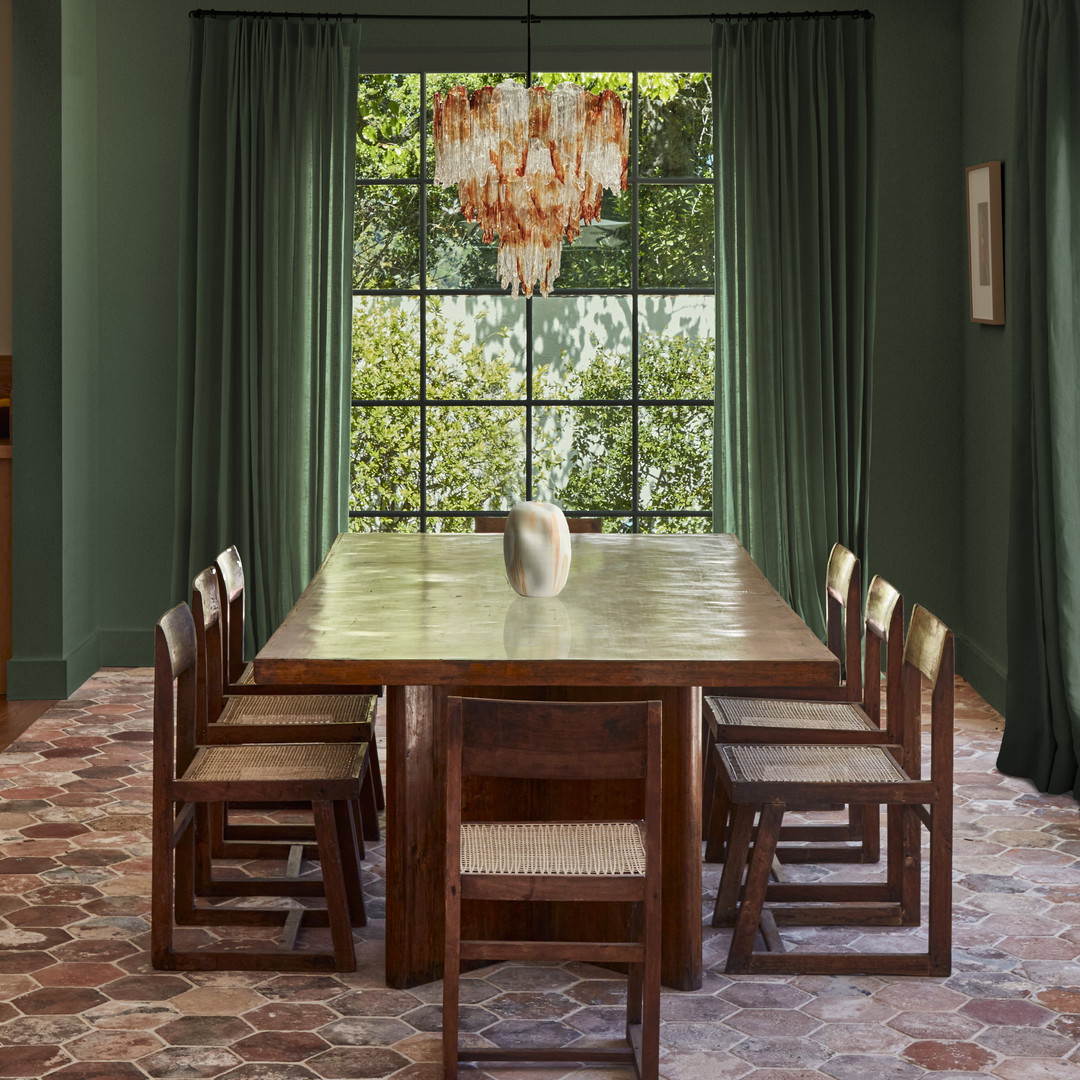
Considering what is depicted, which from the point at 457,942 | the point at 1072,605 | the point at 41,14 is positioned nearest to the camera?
the point at 457,942

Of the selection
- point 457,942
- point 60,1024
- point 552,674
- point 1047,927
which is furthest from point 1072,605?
point 60,1024

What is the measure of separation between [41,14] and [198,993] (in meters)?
4.19

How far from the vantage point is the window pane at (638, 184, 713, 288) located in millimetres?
6895

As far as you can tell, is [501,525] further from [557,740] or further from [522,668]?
[557,740]

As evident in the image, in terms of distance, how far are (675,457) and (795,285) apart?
1.03m

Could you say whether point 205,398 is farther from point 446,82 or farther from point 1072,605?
point 1072,605

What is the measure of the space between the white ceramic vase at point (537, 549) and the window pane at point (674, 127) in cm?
348

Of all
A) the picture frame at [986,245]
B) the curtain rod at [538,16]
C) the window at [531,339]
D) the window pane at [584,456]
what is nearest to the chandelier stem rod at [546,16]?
the curtain rod at [538,16]

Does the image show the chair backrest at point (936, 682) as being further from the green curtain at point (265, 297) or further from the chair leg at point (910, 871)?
the green curtain at point (265, 297)

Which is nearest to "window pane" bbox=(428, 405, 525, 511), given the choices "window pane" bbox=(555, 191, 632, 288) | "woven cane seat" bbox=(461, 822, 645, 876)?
"window pane" bbox=(555, 191, 632, 288)

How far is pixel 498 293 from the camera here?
6.90 metres

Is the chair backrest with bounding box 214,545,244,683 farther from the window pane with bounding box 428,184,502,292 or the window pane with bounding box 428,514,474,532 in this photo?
the window pane with bounding box 428,184,502,292

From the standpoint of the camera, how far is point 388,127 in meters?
6.93

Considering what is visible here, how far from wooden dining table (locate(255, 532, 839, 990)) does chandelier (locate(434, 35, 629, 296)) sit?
973mm
